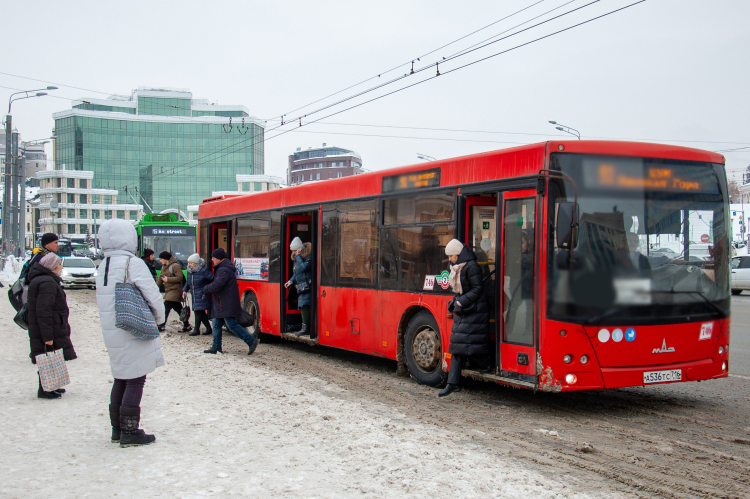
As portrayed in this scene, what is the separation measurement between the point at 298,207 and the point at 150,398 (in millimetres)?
5208

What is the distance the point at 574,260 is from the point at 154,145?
11727 cm

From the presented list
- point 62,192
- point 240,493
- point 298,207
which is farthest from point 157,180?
point 240,493

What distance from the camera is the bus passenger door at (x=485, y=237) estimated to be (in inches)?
308

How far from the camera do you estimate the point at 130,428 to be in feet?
18.5

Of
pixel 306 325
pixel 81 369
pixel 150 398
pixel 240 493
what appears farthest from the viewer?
pixel 306 325

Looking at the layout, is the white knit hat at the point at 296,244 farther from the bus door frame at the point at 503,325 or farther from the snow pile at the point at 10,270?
the snow pile at the point at 10,270

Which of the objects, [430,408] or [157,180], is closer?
[430,408]

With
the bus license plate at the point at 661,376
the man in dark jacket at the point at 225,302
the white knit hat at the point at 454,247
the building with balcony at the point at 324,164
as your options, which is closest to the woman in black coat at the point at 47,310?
the man in dark jacket at the point at 225,302

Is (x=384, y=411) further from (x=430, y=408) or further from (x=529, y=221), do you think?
(x=529, y=221)

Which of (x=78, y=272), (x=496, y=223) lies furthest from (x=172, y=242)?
(x=496, y=223)

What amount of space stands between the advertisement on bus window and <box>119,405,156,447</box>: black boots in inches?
293

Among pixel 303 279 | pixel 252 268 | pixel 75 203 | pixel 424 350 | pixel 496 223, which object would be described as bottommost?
pixel 424 350

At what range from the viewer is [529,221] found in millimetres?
7055

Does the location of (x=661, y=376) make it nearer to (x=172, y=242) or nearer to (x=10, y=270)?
(x=172, y=242)
